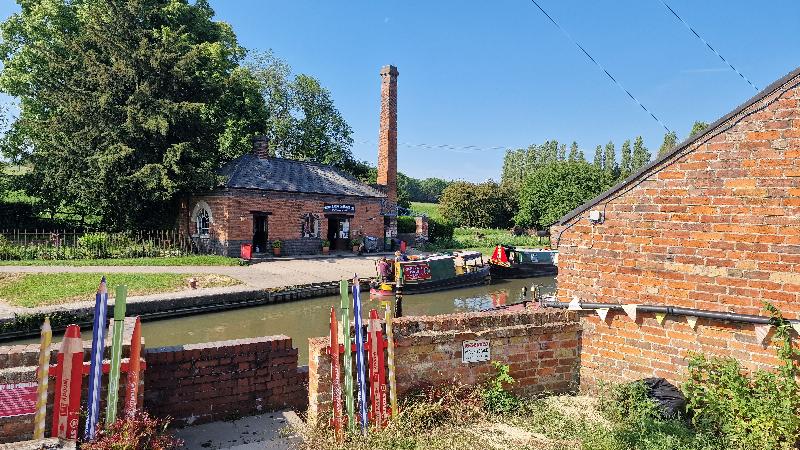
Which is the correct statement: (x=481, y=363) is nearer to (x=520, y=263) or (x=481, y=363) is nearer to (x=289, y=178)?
(x=520, y=263)

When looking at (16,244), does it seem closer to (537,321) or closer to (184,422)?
(184,422)

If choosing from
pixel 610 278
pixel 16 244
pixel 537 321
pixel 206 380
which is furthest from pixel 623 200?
pixel 16 244

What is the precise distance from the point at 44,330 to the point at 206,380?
61.5 inches

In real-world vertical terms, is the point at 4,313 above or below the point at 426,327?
below

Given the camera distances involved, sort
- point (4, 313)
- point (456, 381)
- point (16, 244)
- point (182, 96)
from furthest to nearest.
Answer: point (182, 96) → point (16, 244) → point (4, 313) → point (456, 381)

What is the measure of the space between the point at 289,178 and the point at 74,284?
13.1 m

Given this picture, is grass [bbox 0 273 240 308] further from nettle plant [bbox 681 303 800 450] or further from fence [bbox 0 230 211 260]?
nettle plant [bbox 681 303 800 450]

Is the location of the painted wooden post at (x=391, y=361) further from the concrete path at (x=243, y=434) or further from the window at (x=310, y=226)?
the window at (x=310, y=226)

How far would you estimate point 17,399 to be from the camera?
12.0 feet

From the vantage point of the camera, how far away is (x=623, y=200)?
5281mm

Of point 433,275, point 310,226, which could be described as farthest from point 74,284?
point 310,226

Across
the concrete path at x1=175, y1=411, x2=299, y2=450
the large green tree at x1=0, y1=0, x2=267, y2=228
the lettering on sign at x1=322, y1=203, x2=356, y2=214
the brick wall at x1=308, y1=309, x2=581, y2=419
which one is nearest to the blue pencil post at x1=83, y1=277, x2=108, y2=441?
the concrete path at x1=175, y1=411, x2=299, y2=450

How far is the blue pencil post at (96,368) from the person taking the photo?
12.6 feet

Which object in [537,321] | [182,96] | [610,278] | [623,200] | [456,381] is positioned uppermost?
[182,96]
